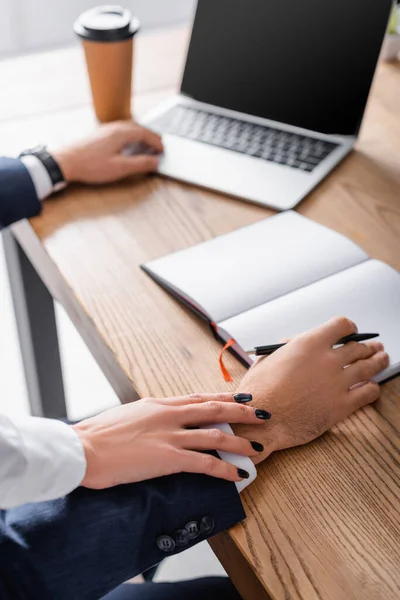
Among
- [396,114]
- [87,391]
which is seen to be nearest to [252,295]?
[396,114]

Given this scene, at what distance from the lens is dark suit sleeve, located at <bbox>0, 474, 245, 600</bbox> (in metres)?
0.65

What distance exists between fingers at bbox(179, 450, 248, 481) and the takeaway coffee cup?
0.71 m

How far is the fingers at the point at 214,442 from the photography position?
68cm

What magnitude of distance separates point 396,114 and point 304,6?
27cm

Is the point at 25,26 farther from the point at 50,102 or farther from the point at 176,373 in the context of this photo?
the point at 176,373

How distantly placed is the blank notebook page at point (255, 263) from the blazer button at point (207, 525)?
0.81 feet

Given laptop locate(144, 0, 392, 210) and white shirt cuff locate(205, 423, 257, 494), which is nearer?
white shirt cuff locate(205, 423, 257, 494)

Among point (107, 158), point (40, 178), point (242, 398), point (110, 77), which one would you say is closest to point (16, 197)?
point (40, 178)

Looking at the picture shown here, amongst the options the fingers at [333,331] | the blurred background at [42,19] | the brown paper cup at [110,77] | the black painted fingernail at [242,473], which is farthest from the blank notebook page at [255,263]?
the blurred background at [42,19]

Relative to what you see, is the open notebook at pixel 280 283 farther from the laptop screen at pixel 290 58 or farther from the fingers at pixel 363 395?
the laptop screen at pixel 290 58

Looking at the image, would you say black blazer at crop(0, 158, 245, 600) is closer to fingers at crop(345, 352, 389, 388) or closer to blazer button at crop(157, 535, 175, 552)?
blazer button at crop(157, 535, 175, 552)

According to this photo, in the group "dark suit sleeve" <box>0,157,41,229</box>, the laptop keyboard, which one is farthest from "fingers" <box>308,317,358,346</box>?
"dark suit sleeve" <box>0,157,41,229</box>

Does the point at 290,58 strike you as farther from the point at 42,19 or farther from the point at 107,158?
the point at 42,19

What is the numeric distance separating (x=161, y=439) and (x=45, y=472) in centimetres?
12
